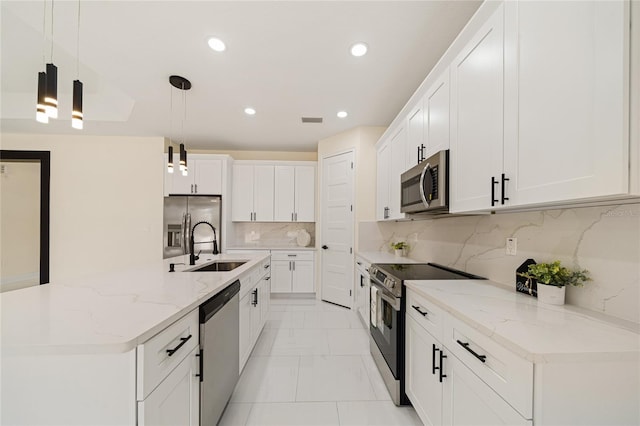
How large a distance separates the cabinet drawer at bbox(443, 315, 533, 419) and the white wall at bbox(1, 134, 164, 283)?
480 cm

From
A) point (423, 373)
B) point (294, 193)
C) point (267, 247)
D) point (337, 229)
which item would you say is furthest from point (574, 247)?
point (267, 247)

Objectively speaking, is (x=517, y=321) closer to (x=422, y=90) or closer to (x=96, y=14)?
(x=422, y=90)

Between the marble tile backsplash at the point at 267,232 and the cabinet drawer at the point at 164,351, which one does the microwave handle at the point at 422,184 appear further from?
the marble tile backsplash at the point at 267,232

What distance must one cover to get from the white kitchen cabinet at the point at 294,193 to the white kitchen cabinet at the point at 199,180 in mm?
1066

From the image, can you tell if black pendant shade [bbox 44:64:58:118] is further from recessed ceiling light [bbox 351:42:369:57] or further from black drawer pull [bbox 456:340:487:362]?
black drawer pull [bbox 456:340:487:362]

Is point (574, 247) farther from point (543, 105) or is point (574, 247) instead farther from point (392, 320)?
A: point (392, 320)

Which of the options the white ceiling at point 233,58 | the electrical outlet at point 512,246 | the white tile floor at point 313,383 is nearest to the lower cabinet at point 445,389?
the white tile floor at point 313,383

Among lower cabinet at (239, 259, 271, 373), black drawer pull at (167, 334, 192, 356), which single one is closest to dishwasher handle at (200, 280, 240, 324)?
black drawer pull at (167, 334, 192, 356)

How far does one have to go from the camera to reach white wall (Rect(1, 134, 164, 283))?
4.38 metres

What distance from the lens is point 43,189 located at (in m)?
4.32

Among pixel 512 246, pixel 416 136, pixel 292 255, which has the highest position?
pixel 416 136

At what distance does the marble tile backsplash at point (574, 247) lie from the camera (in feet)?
3.24

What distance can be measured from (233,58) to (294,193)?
8.87 feet

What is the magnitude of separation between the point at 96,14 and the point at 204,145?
3107mm
